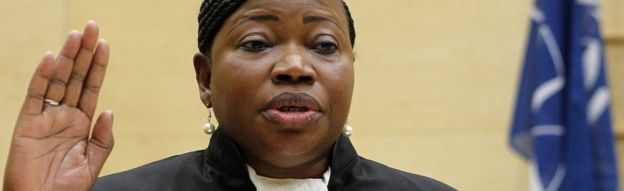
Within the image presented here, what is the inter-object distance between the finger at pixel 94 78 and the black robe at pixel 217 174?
1.05ft

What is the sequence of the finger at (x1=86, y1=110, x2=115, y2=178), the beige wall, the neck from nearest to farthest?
the finger at (x1=86, y1=110, x2=115, y2=178)
the neck
the beige wall

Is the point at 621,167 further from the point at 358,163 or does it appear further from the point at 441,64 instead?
the point at 358,163

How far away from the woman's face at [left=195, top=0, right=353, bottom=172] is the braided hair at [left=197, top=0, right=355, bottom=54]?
0.02 metres

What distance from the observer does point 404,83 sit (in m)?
4.86

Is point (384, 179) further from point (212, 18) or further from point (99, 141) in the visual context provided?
point (99, 141)

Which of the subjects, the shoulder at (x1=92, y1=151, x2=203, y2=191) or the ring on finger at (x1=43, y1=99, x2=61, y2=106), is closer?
the ring on finger at (x1=43, y1=99, x2=61, y2=106)

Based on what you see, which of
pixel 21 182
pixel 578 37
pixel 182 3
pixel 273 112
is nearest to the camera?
pixel 21 182

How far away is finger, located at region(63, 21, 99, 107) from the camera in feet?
7.23

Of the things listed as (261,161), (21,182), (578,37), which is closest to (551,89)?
(578,37)

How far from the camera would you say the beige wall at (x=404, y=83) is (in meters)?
4.84

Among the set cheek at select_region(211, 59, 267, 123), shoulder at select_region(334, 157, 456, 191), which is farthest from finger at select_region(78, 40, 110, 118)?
shoulder at select_region(334, 157, 456, 191)

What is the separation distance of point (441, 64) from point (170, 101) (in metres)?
1.11

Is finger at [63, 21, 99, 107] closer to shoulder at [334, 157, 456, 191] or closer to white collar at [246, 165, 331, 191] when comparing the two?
white collar at [246, 165, 331, 191]

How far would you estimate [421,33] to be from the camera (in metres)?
4.86
